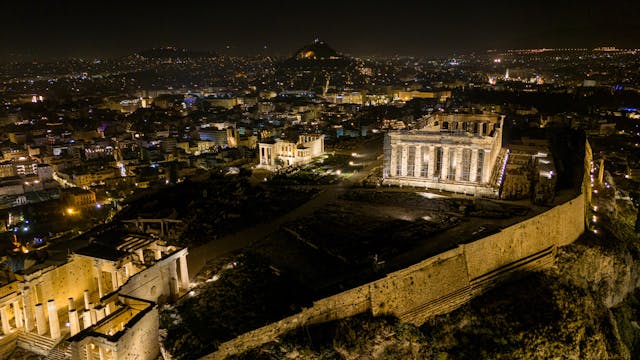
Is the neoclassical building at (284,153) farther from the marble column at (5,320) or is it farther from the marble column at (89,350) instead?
the marble column at (89,350)

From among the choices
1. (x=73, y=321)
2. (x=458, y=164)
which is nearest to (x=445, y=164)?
(x=458, y=164)

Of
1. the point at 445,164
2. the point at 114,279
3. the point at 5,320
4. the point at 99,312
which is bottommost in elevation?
the point at 5,320

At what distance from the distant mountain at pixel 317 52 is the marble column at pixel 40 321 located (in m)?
172

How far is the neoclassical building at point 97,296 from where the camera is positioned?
613 inches

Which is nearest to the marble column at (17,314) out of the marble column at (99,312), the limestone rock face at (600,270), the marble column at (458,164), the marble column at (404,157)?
the marble column at (99,312)

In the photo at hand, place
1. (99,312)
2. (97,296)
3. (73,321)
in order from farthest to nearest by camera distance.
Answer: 1. (97,296)
2. (73,321)
3. (99,312)

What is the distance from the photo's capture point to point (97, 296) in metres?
19.3

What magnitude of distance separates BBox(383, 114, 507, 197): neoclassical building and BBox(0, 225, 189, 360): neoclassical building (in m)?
19.9

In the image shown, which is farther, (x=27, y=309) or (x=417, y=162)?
(x=417, y=162)

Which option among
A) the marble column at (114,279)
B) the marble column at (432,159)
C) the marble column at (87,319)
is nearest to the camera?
the marble column at (87,319)

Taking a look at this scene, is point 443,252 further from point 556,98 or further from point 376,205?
point 556,98

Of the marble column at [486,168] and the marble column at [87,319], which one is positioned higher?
the marble column at [486,168]

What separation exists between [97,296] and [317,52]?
179 m

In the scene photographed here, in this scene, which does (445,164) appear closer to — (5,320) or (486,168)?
(486,168)
